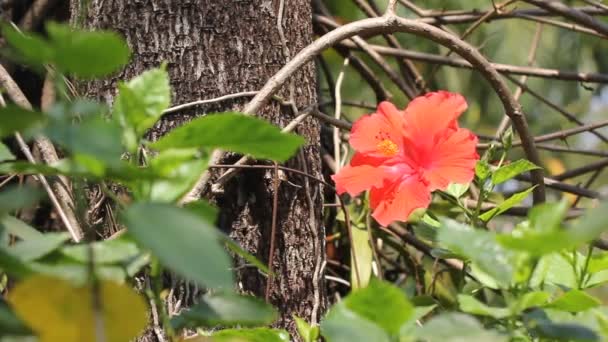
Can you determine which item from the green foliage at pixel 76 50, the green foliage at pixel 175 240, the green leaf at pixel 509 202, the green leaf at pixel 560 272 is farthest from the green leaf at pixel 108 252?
the green leaf at pixel 509 202

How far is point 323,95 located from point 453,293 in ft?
1.51

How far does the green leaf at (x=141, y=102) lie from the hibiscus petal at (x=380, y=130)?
42 cm

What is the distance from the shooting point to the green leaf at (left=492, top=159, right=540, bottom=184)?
2.59ft

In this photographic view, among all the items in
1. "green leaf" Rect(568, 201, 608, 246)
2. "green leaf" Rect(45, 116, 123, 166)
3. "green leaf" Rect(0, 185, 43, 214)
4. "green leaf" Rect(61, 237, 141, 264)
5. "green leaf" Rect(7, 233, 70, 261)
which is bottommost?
"green leaf" Rect(61, 237, 141, 264)

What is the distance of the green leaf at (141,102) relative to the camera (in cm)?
50

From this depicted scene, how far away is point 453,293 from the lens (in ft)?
4.60

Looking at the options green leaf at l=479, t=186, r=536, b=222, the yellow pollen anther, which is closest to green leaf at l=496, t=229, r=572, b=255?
green leaf at l=479, t=186, r=536, b=222

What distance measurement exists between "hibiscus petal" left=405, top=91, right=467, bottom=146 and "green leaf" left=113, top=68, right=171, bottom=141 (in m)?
0.41

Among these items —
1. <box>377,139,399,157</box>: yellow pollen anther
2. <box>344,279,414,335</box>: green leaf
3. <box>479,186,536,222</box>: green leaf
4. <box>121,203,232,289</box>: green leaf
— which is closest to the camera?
<box>121,203,232,289</box>: green leaf

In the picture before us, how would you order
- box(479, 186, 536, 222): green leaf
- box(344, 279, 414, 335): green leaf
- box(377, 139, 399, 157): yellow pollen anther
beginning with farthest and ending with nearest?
box(377, 139, 399, 157): yellow pollen anther
box(479, 186, 536, 222): green leaf
box(344, 279, 414, 335): green leaf

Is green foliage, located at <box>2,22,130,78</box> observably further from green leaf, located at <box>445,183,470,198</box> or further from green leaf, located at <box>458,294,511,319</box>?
green leaf, located at <box>445,183,470,198</box>

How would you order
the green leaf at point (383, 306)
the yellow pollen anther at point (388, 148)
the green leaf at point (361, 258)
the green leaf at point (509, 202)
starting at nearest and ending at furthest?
1. the green leaf at point (383, 306)
2. the green leaf at point (509, 202)
3. the yellow pollen anther at point (388, 148)
4. the green leaf at point (361, 258)

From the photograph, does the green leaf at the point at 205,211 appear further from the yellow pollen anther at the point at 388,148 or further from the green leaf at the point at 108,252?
the yellow pollen anther at the point at 388,148

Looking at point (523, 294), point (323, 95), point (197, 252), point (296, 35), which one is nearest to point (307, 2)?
point (296, 35)
